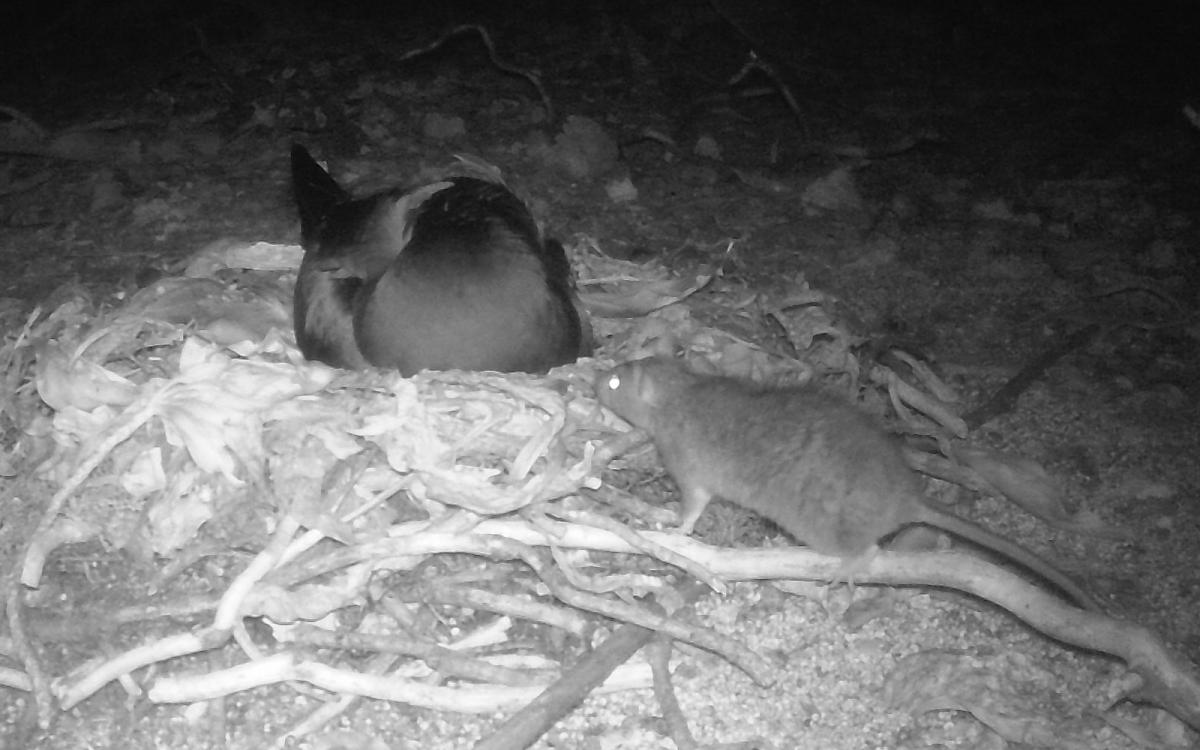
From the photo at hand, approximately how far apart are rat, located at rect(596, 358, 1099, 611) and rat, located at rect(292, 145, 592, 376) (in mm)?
232

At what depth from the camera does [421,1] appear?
5793mm

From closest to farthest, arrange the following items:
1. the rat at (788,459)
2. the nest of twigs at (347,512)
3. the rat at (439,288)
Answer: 1. the nest of twigs at (347,512)
2. the rat at (788,459)
3. the rat at (439,288)

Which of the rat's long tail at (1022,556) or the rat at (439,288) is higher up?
the rat at (439,288)

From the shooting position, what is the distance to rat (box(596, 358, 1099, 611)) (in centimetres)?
221

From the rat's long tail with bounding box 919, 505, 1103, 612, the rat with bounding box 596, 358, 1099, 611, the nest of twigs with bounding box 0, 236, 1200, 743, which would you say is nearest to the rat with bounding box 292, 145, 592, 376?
the nest of twigs with bounding box 0, 236, 1200, 743

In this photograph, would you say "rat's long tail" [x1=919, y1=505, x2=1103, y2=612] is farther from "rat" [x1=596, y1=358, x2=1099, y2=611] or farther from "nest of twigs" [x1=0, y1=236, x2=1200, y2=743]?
"nest of twigs" [x1=0, y1=236, x2=1200, y2=743]

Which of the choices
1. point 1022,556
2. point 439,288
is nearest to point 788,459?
point 1022,556

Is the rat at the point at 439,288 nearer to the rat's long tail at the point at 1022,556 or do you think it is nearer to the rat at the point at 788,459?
the rat at the point at 788,459

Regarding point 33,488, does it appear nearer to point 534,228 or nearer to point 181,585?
point 181,585

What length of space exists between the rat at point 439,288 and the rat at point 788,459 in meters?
0.23

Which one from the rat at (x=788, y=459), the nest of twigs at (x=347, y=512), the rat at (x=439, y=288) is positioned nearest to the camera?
the nest of twigs at (x=347, y=512)

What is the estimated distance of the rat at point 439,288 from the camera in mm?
2531

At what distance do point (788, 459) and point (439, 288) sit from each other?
782 millimetres

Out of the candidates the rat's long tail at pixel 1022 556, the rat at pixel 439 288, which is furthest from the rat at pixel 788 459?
the rat at pixel 439 288
